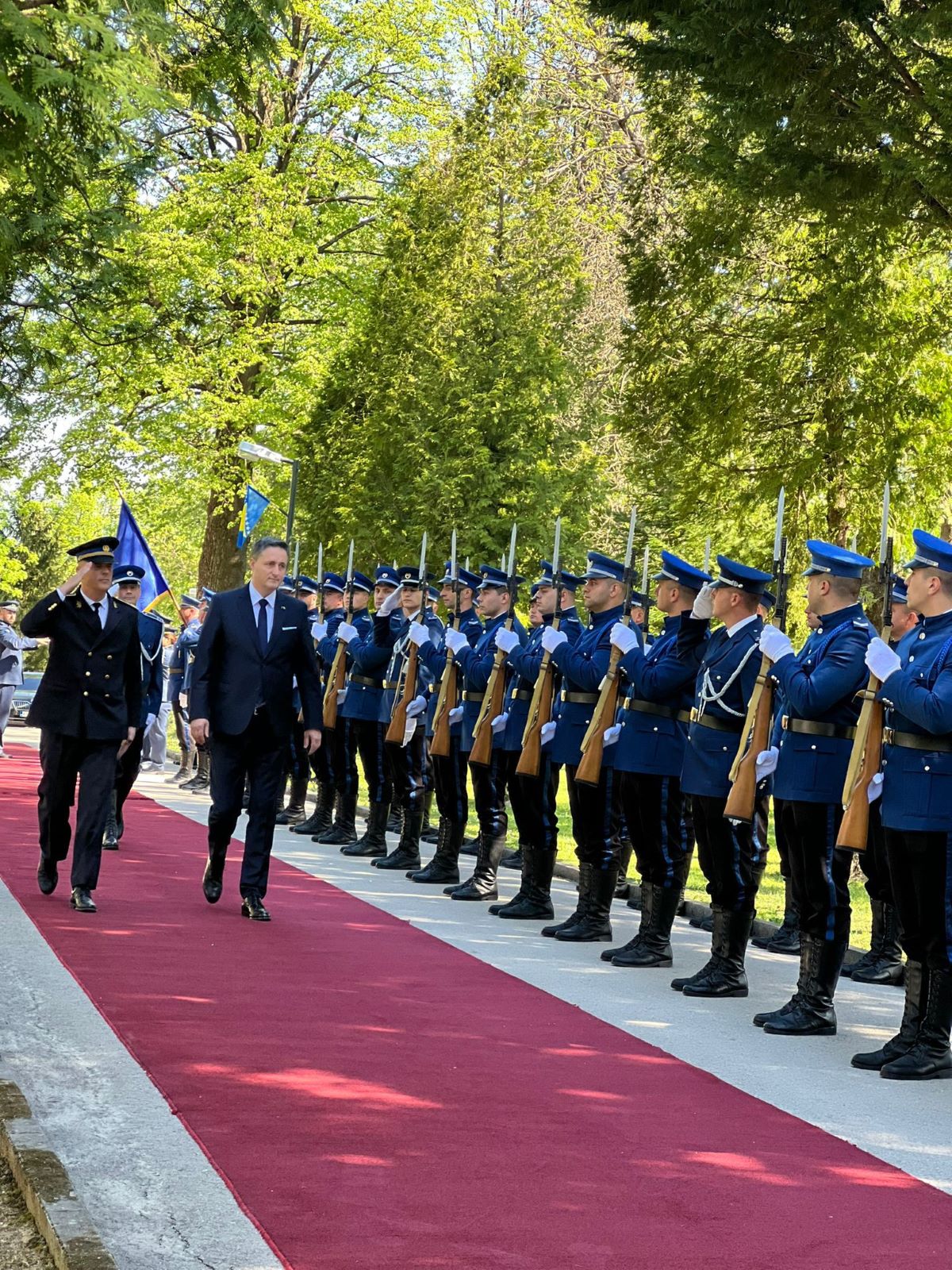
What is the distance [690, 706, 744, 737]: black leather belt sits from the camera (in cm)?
842

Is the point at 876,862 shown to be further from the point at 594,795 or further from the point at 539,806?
the point at 539,806

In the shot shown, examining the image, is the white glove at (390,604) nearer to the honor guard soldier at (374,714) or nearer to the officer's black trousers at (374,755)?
the honor guard soldier at (374,714)

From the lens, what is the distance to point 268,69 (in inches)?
416

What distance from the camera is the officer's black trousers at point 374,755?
14.0 m

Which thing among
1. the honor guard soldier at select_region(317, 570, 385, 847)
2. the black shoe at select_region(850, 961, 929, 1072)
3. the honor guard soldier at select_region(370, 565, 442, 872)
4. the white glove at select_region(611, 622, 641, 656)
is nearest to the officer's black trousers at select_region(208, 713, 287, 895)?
the white glove at select_region(611, 622, 641, 656)

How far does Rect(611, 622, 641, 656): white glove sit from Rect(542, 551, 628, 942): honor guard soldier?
0.31 metres

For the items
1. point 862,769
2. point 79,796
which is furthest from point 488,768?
point 862,769

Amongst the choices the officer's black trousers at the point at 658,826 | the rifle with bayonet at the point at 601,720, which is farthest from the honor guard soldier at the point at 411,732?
the officer's black trousers at the point at 658,826

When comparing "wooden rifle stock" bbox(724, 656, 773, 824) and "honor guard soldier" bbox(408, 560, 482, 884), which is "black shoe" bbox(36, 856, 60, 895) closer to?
"honor guard soldier" bbox(408, 560, 482, 884)

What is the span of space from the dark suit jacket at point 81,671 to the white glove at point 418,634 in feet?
10.5

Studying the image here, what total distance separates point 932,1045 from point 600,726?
313cm

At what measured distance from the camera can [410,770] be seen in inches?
526

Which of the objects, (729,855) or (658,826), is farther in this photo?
(658,826)

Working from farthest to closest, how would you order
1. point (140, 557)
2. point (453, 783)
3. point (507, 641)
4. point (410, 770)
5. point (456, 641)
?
point (140, 557) → point (410, 770) → point (453, 783) → point (456, 641) → point (507, 641)
